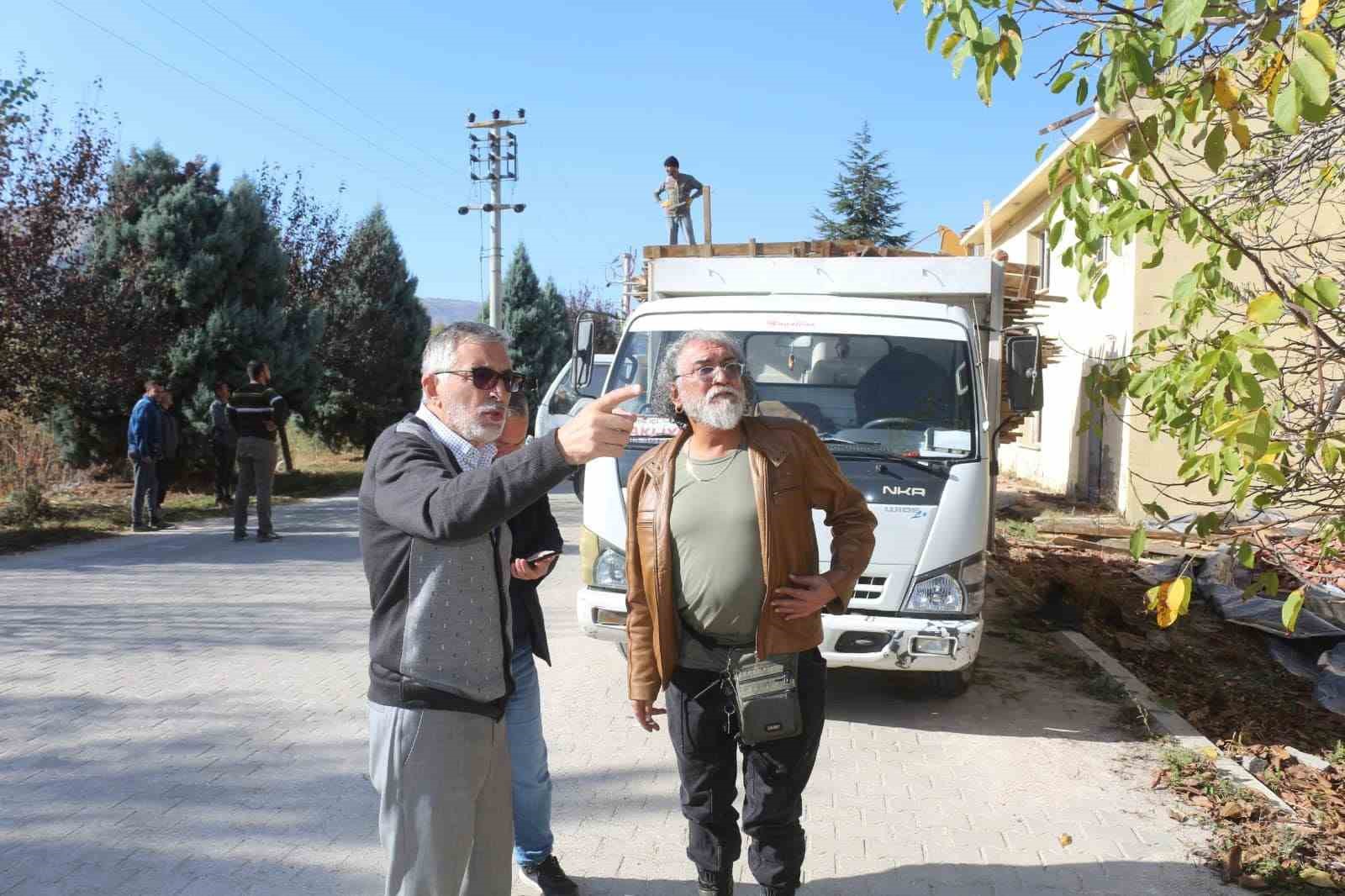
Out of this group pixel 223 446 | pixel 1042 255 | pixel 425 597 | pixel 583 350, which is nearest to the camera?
pixel 425 597

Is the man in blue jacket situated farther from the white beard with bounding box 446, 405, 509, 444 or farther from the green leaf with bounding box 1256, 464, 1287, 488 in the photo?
the green leaf with bounding box 1256, 464, 1287, 488

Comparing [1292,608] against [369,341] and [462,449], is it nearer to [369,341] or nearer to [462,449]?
[462,449]

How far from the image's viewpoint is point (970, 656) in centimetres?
573

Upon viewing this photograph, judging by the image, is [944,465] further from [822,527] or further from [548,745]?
[548,745]

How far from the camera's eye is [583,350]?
23.7 ft

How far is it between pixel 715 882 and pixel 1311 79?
2919 millimetres

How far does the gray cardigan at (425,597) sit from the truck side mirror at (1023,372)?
451cm

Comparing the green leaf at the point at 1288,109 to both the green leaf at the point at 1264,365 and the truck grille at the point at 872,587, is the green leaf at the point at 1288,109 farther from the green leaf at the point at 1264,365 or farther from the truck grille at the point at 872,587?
the truck grille at the point at 872,587

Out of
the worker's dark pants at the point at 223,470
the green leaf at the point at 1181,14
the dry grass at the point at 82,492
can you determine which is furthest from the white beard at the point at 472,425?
the worker's dark pants at the point at 223,470

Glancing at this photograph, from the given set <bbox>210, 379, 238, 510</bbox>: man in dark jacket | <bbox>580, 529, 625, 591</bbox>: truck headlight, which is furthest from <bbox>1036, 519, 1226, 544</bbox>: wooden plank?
<bbox>210, 379, 238, 510</bbox>: man in dark jacket

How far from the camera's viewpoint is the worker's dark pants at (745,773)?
3.48 meters

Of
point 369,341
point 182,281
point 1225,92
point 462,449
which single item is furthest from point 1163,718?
point 369,341

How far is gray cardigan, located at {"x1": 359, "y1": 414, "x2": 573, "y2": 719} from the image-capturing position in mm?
2537

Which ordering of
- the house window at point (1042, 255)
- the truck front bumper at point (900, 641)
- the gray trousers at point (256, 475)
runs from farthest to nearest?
the house window at point (1042, 255), the gray trousers at point (256, 475), the truck front bumper at point (900, 641)
